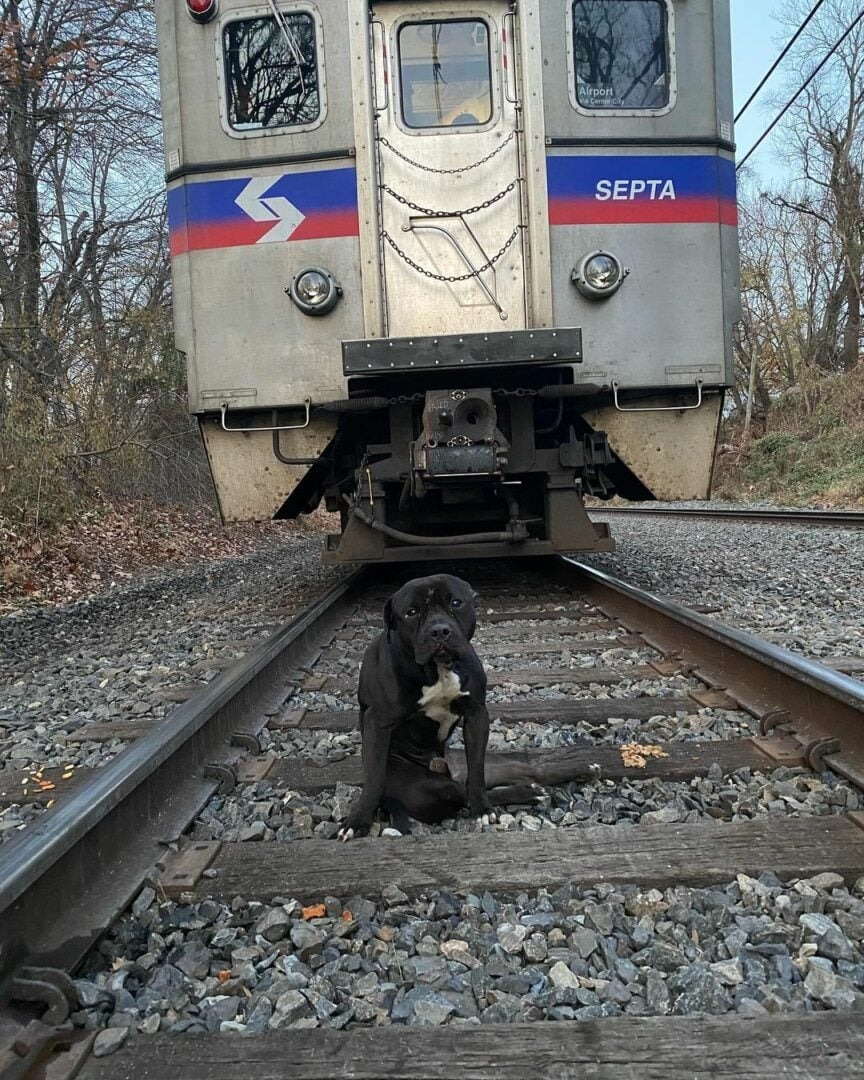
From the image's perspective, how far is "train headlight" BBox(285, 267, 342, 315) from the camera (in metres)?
4.93

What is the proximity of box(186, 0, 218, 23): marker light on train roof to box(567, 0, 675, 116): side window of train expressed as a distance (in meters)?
2.09

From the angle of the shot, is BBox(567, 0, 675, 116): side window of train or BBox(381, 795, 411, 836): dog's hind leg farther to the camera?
BBox(567, 0, 675, 116): side window of train

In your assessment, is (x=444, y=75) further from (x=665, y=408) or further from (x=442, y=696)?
(x=442, y=696)

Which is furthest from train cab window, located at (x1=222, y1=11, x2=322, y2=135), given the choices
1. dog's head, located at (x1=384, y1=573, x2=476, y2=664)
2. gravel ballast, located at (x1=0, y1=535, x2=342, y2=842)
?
dog's head, located at (x1=384, y1=573, x2=476, y2=664)

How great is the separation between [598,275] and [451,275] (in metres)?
0.84

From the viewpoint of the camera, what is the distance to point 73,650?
202 inches

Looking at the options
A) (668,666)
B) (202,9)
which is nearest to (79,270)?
(202,9)

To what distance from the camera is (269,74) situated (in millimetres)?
5145

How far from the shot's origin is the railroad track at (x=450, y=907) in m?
1.29

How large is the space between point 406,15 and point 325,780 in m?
4.53

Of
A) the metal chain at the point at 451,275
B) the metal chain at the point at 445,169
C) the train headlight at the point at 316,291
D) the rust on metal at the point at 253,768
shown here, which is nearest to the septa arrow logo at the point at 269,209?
the train headlight at the point at 316,291

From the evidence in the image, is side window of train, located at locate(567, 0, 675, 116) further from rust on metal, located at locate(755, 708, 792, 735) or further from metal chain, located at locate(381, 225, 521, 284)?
rust on metal, located at locate(755, 708, 792, 735)

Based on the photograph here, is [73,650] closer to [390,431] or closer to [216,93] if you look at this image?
[390,431]

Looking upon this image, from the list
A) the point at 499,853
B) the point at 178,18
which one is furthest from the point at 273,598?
the point at 499,853
